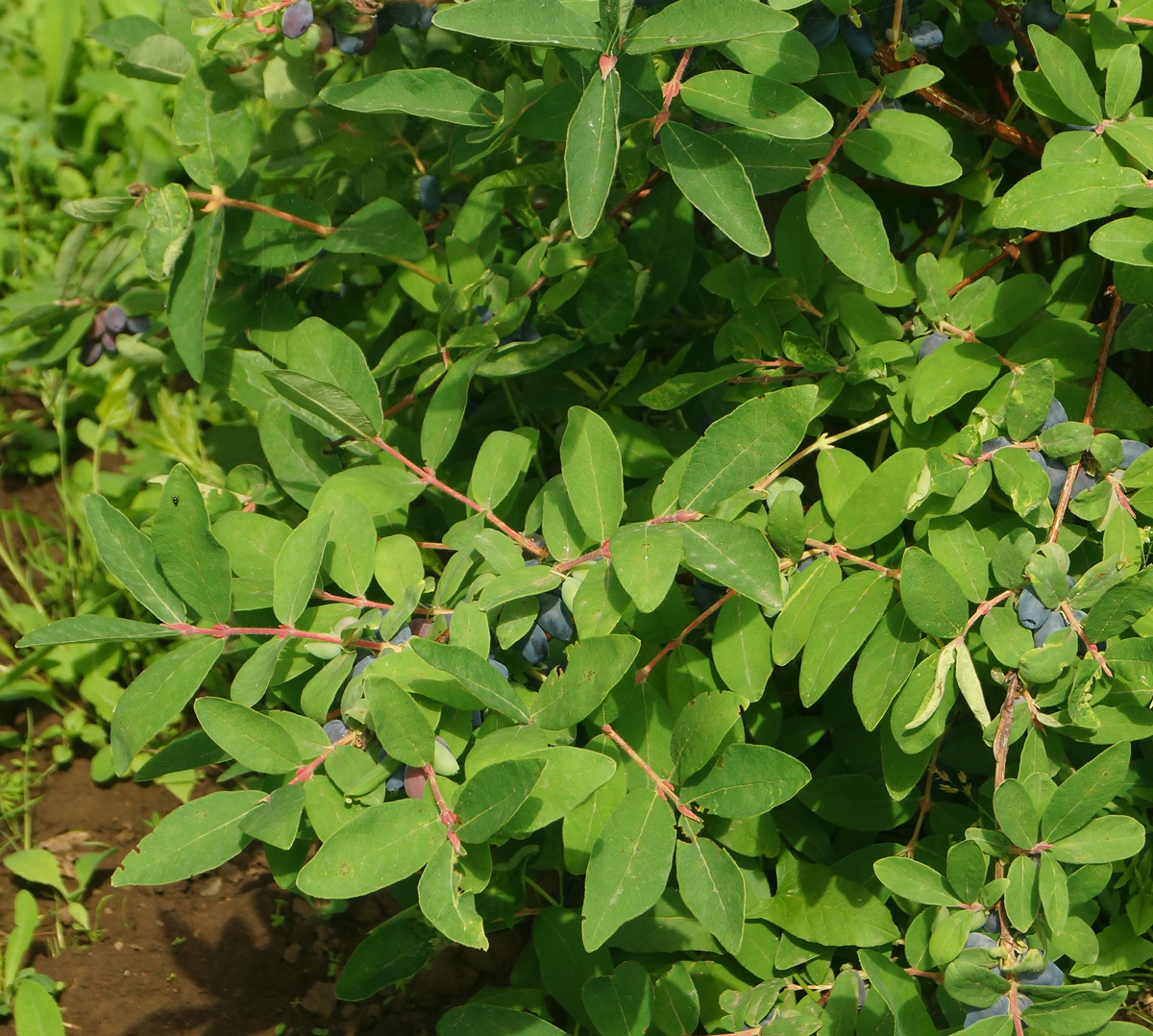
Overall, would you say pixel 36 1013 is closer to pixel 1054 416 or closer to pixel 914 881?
pixel 914 881

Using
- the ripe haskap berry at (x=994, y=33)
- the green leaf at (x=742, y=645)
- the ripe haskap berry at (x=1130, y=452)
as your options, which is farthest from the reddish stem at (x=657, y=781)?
the ripe haskap berry at (x=994, y=33)

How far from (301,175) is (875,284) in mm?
853

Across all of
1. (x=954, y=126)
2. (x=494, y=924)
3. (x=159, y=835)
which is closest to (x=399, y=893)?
(x=494, y=924)

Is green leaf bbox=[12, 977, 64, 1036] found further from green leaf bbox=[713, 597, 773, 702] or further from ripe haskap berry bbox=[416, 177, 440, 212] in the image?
ripe haskap berry bbox=[416, 177, 440, 212]

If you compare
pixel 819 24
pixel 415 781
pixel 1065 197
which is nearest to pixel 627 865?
pixel 415 781

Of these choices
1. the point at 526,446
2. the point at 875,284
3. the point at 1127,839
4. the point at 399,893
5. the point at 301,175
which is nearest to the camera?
the point at 1127,839

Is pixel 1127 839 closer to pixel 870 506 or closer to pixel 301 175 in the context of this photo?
pixel 870 506

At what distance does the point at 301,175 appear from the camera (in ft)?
5.11

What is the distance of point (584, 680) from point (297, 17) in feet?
2.67

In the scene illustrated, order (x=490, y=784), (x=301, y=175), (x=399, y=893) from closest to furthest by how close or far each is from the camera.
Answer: (x=490, y=784) < (x=399, y=893) < (x=301, y=175)

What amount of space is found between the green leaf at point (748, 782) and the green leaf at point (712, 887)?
0.04 metres

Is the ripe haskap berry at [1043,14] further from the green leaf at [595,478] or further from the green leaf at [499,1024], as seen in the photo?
the green leaf at [499,1024]

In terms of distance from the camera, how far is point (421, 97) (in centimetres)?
111

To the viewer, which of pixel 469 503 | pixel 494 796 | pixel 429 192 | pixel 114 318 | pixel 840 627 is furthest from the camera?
pixel 114 318
